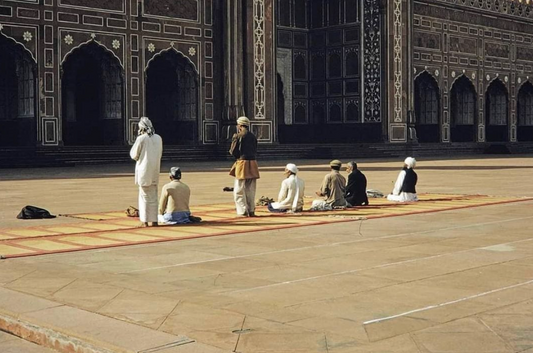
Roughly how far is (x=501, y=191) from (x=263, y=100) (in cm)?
1657

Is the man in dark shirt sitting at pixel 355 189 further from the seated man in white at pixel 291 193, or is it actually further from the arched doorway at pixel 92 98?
the arched doorway at pixel 92 98

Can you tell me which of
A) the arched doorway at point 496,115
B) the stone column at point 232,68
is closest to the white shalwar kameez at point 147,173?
the stone column at point 232,68

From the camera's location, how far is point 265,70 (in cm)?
3003

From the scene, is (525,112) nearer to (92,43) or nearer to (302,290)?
(92,43)

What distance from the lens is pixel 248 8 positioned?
29.5 metres

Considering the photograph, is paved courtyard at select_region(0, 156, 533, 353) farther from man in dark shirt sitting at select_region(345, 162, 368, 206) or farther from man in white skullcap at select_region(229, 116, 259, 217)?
man in dark shirt sitting at select_region(345, 162, 368, 206)

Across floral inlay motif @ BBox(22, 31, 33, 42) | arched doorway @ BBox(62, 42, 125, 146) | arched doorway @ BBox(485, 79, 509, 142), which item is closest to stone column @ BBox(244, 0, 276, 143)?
arched doorway @ BBox(62, 42, 125, 146)

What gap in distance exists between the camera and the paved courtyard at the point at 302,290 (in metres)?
4.20

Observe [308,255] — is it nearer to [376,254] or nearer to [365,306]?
[376,254]

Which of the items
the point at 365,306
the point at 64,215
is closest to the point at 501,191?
the point at 64,215

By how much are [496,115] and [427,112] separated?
5.95 meters

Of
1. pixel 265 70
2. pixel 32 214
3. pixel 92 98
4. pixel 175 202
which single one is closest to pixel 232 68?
pixel 265 70

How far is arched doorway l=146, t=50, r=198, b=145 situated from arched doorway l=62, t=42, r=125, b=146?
6.83ft

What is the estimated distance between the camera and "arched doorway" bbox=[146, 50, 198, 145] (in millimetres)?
28938
